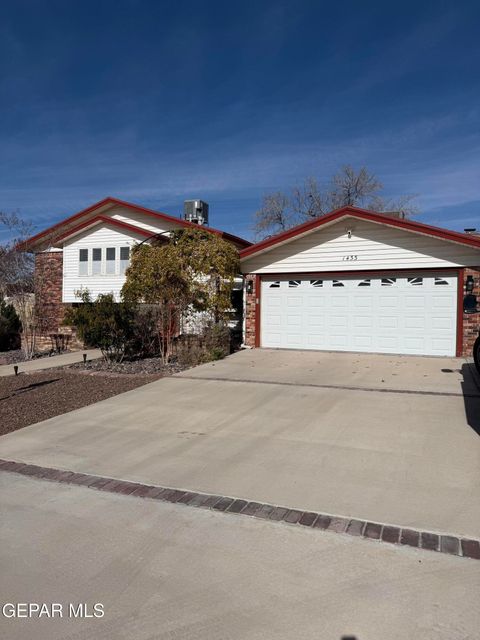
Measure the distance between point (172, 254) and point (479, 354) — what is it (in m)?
7.53

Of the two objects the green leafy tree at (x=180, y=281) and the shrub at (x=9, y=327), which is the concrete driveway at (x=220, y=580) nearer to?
the green leafy tree at (x=180, y=281)

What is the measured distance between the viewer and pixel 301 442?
5605 mm

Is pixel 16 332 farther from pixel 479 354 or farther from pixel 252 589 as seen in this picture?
pixel 252 589

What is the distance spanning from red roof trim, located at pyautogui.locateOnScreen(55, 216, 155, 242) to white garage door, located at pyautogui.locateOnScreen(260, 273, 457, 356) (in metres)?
5.12

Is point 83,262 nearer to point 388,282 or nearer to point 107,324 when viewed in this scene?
point 107,324

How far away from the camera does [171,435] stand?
6062mm

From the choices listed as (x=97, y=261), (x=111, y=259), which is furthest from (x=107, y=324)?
(x=97, y=261)

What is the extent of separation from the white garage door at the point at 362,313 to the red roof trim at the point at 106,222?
5118 mm

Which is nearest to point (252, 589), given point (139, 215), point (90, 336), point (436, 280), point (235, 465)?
point (235, 465)

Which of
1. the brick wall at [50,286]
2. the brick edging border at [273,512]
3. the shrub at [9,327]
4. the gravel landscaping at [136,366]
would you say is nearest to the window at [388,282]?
the gravel landscaping at [136,366]

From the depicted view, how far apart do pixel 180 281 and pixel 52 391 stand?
4.47m

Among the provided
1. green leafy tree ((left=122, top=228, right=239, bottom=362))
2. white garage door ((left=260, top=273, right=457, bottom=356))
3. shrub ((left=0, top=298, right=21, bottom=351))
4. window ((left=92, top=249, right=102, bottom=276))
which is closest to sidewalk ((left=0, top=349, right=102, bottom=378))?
green leafy tree ((left=122, top=228, right=239, bottom=362))

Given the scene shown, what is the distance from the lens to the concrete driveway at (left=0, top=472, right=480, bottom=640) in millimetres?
2561

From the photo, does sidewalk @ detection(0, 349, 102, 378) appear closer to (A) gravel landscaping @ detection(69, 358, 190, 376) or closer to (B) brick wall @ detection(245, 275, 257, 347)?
(A) gravel landscaping @ detection(69, 358, 190, 376)
